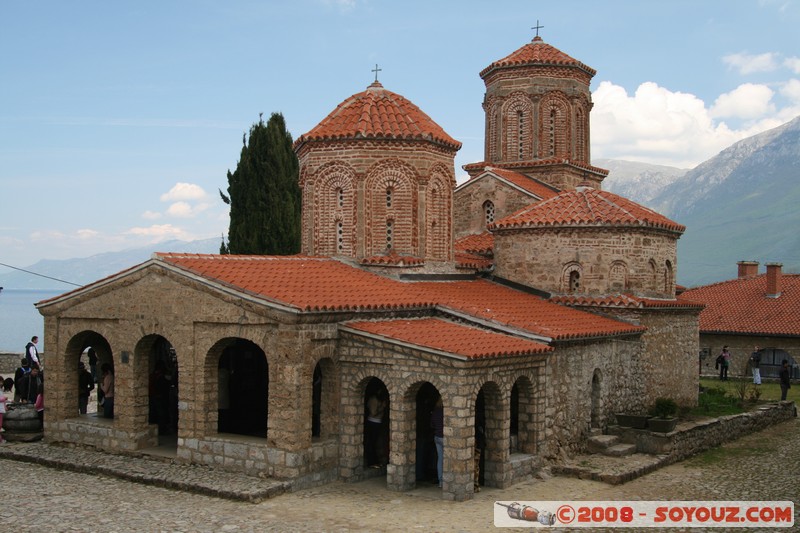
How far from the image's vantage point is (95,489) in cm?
1251

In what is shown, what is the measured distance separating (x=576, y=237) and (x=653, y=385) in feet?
12.4

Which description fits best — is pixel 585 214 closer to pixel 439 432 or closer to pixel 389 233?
pixel 389 233

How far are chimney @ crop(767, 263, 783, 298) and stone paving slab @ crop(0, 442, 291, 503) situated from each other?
25567 millimetres

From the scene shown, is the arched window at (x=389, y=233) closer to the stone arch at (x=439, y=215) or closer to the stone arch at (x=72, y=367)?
the stone arch at (x=439, y=215)

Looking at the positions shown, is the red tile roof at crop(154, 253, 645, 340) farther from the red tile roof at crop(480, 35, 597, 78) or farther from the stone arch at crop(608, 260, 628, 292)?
the red tile roof at crop(480, 35, 597, 78)

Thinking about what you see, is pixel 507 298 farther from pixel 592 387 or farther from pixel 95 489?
pixel 95 489

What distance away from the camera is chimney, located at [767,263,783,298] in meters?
31.7

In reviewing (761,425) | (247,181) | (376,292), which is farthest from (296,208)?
(761,425)

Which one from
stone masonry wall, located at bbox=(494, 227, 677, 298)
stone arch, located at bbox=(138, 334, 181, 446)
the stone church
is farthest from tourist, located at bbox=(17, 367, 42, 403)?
stone masonry wall, located at bbox=(494, 227, 677, 298)

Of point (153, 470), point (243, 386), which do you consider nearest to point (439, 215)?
point (243, 386)

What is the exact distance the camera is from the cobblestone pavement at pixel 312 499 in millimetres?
10820

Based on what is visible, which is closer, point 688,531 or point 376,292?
point 688,531

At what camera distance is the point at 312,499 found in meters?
12.1

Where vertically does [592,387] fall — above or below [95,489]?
above
